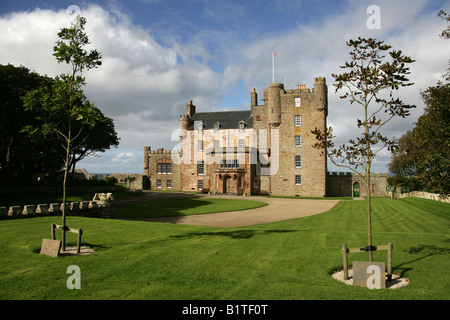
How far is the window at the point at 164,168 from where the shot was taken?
205 ft

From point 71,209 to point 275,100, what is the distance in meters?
38.2

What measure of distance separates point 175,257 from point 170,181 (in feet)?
176

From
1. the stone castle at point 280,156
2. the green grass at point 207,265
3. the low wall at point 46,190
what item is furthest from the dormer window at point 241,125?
the green grass at point 207,265

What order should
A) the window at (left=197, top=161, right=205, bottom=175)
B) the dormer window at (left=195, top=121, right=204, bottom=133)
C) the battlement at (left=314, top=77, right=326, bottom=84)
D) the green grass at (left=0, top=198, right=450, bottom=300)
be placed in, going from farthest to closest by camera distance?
the dormer window at (left=195, top=121, right=204, bottom=133), the window at (left=197, top=161, right=205, bottom=175), the battlement at (left=314, top=77, right=326, bottom=84), the green grass at (left=0, top=198, right=450, bottom=300)

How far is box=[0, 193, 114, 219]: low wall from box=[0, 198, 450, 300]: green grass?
2007 mm

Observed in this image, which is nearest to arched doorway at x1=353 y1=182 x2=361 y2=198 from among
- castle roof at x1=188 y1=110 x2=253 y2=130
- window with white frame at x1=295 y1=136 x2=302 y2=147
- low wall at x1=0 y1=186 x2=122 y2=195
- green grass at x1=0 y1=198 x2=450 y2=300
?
window with white frame at x1=295 y1=136 x2=302 y2=147

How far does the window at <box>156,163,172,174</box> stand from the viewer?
62.3 meters

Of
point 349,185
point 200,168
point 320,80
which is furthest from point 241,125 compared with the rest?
point 349,185

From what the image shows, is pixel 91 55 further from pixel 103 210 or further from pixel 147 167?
pixel 147 167

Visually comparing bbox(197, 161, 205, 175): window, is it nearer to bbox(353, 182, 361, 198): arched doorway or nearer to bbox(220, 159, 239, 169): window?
bbox(220, 159, 239, 169): window

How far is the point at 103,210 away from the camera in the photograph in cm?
2152

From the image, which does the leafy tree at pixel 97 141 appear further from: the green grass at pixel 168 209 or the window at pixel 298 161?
the window at pixel 298 161
